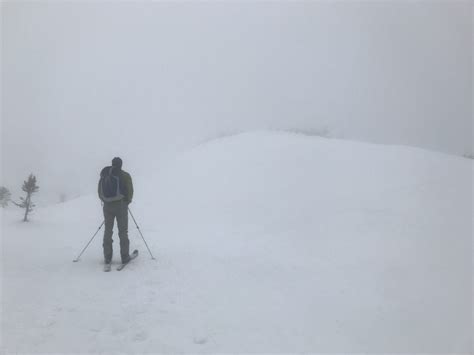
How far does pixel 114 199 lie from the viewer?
823 centimetres

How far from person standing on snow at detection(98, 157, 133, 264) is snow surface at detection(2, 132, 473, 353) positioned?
2.05ft

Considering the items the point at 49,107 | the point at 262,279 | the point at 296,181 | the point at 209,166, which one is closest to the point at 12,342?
the point at 262,279

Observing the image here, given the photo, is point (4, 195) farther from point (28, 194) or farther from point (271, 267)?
point (271, 267)

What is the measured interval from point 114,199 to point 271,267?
180 inches

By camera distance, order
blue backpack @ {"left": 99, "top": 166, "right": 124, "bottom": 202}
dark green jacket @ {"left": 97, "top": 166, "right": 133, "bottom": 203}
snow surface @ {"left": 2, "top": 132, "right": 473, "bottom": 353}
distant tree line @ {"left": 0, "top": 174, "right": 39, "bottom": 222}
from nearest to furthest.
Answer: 1. snow surface @ {"left": 2, "top": 132, "right": 473, "bottom": 353}
2. blue backpack @ {"left": 99, "top": 166, "right": 124, "bottom": 202}
3. dark green jacket @ {"left": 97, "top": 166, "right": 133, "bottom": 203}
4. distant tree line @ {"left": 0, "top": 174, "right": 39, "bottom": 222}

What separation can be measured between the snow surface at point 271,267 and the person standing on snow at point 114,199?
24.6 inches

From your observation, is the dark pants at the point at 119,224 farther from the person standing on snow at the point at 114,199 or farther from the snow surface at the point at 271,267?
the snow surface at the point at 271,267

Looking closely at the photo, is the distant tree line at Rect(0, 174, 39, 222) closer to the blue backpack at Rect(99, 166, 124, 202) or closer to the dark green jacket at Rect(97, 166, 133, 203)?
the blue backpack at Rect(99, 166, 124, 202)

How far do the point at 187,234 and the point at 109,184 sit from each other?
446 cm

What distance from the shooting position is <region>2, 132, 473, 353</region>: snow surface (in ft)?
18.5

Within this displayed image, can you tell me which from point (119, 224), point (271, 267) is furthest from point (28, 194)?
point (271, 267)

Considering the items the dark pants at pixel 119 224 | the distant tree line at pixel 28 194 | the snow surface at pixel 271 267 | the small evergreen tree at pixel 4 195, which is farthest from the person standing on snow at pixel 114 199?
the small evergreen tree at pixel 4 195

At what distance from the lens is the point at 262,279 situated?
8.05 metres

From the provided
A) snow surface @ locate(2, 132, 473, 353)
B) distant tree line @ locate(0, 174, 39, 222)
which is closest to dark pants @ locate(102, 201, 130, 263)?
snow surface @ locate(2, 132, 473, 353)
